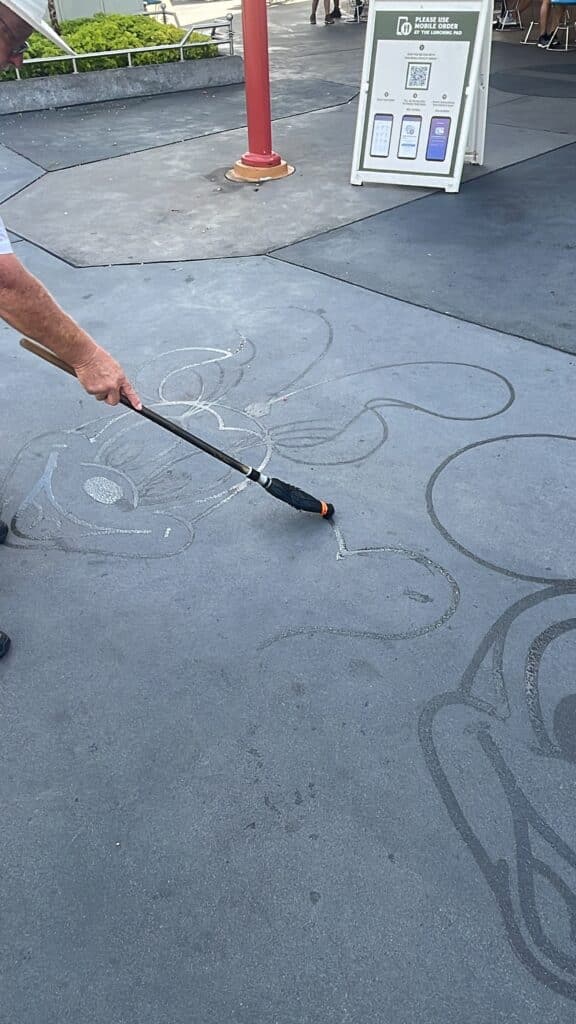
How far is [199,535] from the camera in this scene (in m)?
2.66

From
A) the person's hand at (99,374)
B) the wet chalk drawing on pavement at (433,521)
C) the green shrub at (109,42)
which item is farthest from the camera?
the green shrub at (109,42)

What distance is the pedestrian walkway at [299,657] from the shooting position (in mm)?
1574

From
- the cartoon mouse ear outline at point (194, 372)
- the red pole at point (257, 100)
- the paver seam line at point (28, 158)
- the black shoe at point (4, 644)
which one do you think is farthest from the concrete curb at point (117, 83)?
the black shoe at point (4, 644)

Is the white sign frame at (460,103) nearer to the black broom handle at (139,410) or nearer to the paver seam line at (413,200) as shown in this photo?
the paver seam line at (413,200)

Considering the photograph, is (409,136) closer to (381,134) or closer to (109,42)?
(381,134)

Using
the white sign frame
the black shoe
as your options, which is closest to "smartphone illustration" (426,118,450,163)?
the white sign frame

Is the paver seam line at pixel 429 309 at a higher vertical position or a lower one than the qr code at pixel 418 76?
lower

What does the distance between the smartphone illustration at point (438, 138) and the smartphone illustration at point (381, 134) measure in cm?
33

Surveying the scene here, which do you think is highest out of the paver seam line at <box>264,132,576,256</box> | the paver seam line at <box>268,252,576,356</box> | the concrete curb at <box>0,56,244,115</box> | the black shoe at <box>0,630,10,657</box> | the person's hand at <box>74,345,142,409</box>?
the person's hand at <box>74,345,142,409</box>

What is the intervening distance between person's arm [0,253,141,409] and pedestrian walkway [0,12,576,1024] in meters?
0.65

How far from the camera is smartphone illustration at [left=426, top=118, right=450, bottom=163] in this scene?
5656 millimetres

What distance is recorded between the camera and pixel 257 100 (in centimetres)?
611

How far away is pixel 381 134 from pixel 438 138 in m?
0.48

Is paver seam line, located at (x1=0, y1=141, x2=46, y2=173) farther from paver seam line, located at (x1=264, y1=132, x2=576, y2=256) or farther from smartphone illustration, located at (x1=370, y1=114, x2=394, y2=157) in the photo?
paver seam line, located at (x1=264, y1=132, x2=576, y2=256)
